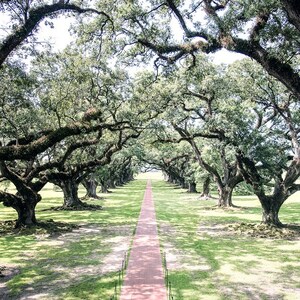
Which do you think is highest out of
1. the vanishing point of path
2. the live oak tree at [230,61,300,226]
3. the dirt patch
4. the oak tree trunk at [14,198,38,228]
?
the live oak tree at [230,61,300,226]

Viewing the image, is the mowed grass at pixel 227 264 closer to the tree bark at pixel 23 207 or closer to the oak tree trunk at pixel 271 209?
the oak tree trunk at pixel 271 209

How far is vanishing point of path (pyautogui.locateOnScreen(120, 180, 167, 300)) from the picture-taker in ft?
27.7

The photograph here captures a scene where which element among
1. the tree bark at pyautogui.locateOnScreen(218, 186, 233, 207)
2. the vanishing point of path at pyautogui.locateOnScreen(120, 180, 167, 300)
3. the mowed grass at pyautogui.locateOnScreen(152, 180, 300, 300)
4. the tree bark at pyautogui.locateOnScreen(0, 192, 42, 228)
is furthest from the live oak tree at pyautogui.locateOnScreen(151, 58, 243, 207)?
the tree bark at pyautogui.locateOnScreen(0, 192, 42, 228)

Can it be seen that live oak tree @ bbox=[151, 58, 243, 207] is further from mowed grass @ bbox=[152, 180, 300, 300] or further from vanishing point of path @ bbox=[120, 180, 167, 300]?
vanishing point of path @ bbox=[120, 180, 167, 300]

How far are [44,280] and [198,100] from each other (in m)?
17.1

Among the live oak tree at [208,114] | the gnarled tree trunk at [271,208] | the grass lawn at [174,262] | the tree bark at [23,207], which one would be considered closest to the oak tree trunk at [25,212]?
the tree bark at [23,207]

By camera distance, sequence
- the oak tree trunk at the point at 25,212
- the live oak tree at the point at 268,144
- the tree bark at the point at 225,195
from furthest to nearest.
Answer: the tree bark at the point at 225,195 < the oak tree trunk at the point at 25,212 < the live oak tree at the point at 268,144

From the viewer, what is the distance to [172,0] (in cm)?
998

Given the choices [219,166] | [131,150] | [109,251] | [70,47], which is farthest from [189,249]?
[131,150]

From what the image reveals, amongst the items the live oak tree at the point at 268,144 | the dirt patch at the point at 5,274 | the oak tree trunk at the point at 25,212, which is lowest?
the dirt patch at the point at 5,274

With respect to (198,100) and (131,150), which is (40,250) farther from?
(131,150)

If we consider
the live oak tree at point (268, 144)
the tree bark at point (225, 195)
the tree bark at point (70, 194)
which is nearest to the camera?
the live oak tree at point (268, 144)

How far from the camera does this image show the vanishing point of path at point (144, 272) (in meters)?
8.43

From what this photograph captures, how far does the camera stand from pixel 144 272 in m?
10.2
